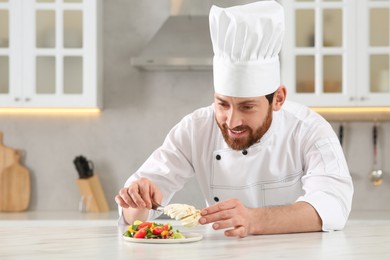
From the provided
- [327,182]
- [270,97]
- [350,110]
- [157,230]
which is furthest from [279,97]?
[350,110]

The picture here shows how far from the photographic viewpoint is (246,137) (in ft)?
8.25

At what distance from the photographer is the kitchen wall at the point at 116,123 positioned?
464 centimetres

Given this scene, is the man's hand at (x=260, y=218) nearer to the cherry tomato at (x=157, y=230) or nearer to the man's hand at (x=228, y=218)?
the man's hand at (x=228, y=218)

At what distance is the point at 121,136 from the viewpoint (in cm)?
466

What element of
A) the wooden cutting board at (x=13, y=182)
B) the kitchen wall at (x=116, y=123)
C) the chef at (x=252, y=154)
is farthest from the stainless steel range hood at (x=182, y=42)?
the chef at (x=252, y=154)

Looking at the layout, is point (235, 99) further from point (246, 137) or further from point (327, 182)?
point (327, 182)

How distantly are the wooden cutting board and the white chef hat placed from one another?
7.54 feet

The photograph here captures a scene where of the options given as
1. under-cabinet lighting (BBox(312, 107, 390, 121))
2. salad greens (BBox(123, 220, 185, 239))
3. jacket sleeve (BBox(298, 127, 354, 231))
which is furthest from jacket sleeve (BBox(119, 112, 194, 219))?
under-cabinet lighting (BBox(312, 107, 390, 121))

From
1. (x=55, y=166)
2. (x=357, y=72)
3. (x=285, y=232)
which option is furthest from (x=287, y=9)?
(x=285, y=232)

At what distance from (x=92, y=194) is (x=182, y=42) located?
101 centimetres

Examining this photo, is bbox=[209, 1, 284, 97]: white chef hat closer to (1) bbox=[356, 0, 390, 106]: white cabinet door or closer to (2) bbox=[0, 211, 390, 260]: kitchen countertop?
(2) bbox=[0, 211, 390, 260]: kitchen countertop

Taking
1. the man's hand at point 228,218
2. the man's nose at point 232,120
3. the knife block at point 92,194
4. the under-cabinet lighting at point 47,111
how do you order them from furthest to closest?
the under-cabinet lighting at point 47,111, the knife block at point 92,194, the man's nose at point 232,120, the man's hand at point 228,218

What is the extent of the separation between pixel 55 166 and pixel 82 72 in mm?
634

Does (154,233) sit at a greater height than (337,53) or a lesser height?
lesser
